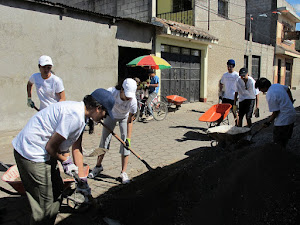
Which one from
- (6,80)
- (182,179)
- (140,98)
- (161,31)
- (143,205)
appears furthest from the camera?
(161,31)

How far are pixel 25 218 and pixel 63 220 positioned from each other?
0.44 m

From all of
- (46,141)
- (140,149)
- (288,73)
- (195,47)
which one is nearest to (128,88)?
(46,141)

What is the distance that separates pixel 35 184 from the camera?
2270 millimetres

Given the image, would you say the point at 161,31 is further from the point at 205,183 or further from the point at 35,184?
the point at 35,184

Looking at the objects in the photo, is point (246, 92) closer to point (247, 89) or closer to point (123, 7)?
point (247, 89)

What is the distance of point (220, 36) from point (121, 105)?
39.3 ft

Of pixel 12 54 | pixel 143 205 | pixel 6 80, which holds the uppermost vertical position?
pixel 12 54

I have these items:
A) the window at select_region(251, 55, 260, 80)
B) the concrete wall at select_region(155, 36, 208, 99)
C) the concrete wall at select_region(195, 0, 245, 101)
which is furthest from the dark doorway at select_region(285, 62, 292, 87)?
the concrete wall at select_region(155, 36, 208, 99)

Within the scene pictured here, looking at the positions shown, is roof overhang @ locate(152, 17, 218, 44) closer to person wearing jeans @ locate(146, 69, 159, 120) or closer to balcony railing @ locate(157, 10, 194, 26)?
balcony railing @ locate(157, 10, 194, 26)

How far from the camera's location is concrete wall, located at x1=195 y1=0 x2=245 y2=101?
1307 centimetres

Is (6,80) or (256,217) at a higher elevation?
(6,80)

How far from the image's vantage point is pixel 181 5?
13773 millimetres

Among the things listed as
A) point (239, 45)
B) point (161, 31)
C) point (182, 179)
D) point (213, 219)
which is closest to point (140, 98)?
point (161, 31)

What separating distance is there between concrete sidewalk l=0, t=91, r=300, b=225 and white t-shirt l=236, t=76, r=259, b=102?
1407 millimetres
